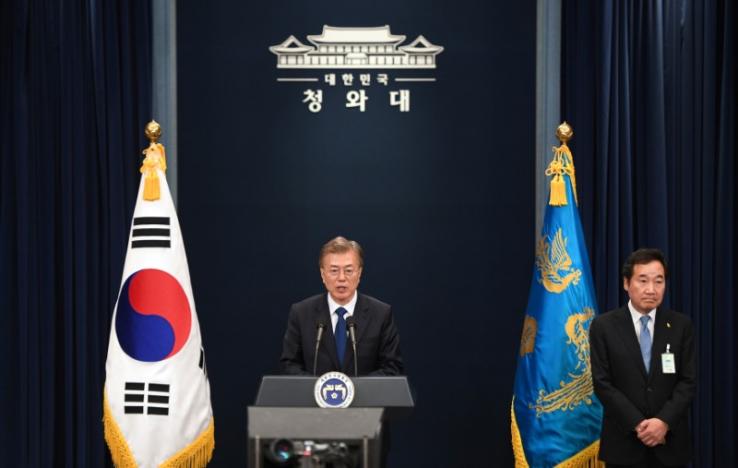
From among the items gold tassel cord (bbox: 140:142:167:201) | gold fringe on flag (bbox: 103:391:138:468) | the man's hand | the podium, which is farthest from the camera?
gold tassel cord (bbox: 140:142:167:201)

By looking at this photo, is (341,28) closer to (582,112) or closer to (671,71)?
(582,112)

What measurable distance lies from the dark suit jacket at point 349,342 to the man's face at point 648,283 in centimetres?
100

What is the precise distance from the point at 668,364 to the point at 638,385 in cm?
14

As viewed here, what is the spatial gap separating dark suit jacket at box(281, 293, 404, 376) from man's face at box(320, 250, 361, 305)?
0.11m

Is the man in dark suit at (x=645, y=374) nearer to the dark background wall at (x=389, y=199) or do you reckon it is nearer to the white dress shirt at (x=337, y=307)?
the white dress shirt at (x=337, y=307)

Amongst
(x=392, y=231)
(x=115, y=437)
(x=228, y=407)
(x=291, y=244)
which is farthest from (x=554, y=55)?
(x=115, y=437)

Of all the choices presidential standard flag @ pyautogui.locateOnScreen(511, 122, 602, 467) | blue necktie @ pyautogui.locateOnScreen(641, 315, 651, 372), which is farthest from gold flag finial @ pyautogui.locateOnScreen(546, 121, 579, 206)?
blue necktie @ pyautogui.locateOnScreen(641, 315, 651, 372)

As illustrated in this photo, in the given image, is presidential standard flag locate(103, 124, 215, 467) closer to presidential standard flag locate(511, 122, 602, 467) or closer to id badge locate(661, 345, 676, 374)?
presidential standard flag locate(511, 122, 602, 467)

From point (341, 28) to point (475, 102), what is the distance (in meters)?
0.86

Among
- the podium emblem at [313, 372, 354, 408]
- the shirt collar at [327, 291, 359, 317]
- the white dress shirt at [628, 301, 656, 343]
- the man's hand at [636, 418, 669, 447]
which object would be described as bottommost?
the man's hand at [636, 418, 669, 447]

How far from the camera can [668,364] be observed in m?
3.88

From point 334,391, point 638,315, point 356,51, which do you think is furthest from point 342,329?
point 356,51

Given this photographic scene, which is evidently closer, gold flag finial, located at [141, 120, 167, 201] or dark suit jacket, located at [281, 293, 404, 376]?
dark suit jacket, located at [281, 293, 404, 376]

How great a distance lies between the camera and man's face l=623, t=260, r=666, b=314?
390 cm
